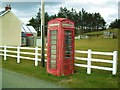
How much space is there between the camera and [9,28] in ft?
120

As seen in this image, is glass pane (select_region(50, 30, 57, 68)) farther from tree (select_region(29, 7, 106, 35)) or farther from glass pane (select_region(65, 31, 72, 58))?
tree (select_region(29, 7, 106, 35))

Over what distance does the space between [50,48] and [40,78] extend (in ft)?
4.81

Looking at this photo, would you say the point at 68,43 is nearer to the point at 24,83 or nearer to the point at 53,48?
the point at 53,48

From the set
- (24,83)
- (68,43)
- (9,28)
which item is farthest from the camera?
(9,28)

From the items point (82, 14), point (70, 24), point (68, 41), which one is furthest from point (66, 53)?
point (82, 14)

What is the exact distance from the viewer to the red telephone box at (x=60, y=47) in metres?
10.0

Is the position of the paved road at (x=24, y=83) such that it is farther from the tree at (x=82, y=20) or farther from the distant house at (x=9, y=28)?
the tree at (x=82, y=20)

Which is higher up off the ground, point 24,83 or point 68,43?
point 68,43

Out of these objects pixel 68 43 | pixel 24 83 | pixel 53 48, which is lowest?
pixel 24 83

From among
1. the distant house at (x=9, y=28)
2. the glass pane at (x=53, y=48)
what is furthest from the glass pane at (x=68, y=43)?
the distant house at (x=9, y=28)

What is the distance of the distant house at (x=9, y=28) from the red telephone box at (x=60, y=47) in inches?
987

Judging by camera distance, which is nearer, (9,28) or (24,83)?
(24,83)

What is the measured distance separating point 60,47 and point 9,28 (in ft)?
90.9

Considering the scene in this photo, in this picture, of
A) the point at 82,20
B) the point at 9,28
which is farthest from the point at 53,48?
the point at 82,20
